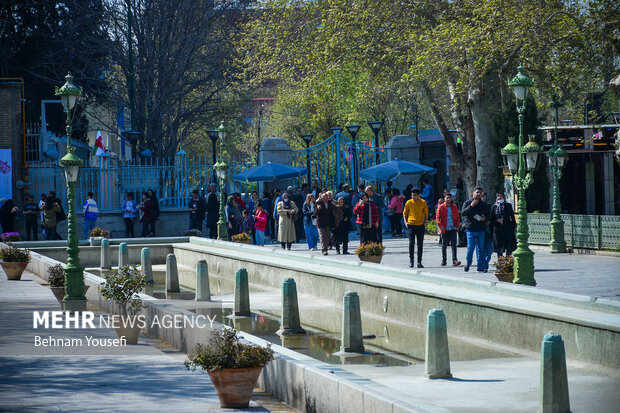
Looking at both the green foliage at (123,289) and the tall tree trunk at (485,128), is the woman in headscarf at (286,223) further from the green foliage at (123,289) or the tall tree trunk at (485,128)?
the green foliage at (123,289)

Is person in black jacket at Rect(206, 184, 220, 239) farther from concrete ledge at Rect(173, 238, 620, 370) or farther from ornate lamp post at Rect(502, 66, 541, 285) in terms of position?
ornate lamp post at Rect(502, 66, 541, 285)

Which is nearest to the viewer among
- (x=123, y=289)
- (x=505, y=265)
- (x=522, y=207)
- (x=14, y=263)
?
(x=123, y=289)

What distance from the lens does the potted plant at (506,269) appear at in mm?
16844

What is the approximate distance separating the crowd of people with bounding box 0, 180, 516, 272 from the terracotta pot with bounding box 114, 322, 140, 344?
894 centimetres

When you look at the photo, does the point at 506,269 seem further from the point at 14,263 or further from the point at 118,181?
the point at 118,181

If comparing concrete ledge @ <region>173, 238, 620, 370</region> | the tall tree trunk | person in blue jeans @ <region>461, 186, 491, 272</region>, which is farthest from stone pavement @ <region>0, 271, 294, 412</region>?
the tall tree trunk

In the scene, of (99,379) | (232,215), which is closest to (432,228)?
(232,215)

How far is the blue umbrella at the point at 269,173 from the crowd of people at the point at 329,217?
60 cm

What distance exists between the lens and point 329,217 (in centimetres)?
2527

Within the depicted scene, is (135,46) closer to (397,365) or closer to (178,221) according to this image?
(178,221)

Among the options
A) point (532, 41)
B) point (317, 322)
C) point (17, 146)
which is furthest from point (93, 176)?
point (317, 322)

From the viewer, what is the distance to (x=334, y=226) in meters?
25.7

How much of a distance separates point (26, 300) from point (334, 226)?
1005 centimetres

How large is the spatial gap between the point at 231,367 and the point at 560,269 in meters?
13.5
